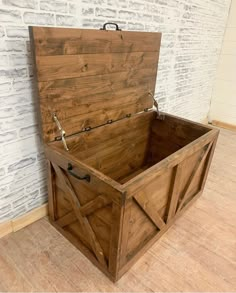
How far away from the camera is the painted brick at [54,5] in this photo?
1191mm

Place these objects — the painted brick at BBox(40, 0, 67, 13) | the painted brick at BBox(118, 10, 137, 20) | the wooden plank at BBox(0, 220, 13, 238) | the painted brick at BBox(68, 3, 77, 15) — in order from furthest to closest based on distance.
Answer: the painted brick at BBox(118, 10, 137, 20) → the wooden plank at BBox(0, 220, 13, 238) → the painted brick at BBox(68, 3, 77, 15) → the painted brick at BBox(40, 0, 67, 13)

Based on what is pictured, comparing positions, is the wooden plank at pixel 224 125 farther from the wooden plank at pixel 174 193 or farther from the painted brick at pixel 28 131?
the painted brick at pixel 28 131

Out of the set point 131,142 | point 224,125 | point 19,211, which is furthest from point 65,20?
point 224,125

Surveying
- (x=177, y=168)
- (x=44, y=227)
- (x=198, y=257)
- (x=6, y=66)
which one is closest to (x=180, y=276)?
(x=198, y=257)

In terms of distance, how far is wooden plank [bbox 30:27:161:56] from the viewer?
1.09 m

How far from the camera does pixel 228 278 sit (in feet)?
4.15

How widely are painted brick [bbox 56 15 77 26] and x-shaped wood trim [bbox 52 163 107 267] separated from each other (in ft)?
2.51

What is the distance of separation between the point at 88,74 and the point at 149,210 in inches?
32.0

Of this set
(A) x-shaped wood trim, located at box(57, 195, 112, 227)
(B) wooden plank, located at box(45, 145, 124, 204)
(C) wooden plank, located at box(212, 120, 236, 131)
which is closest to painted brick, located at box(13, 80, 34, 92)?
(B) wooden plank, located at box(45, 145, 124, 204)

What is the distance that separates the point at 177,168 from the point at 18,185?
3.03 feet

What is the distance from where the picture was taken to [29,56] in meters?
1.22

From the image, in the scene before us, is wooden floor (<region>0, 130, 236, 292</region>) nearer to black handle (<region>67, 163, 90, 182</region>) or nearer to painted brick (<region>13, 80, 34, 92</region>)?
black handle (<region>67, 163, 90, 182</region>)

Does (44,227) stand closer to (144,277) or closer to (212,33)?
(144,277)

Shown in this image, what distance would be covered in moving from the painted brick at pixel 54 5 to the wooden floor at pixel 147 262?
1236 mm
